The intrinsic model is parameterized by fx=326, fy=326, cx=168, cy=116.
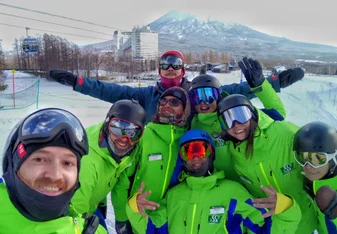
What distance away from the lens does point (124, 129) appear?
3.15 meters

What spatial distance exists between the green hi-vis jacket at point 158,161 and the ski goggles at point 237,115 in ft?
2.05

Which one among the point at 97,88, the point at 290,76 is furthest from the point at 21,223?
the point at 290,76

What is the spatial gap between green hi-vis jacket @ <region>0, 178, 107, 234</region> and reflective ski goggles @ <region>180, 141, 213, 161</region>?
165 cm

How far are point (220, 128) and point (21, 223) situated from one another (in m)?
2.55

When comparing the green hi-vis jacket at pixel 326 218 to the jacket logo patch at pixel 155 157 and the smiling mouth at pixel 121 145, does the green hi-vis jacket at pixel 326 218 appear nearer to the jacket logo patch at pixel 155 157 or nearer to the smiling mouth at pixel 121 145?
the jacket logo patch at pixel 155 157

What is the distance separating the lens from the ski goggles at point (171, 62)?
4.85 metres

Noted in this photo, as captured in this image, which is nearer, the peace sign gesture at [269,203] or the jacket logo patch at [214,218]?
the peace sign gesture at [269,203]

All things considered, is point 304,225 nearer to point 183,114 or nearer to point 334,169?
point 334,169

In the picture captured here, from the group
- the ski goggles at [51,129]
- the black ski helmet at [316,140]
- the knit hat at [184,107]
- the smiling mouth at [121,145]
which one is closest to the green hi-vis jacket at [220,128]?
the knit hat at [184,107]

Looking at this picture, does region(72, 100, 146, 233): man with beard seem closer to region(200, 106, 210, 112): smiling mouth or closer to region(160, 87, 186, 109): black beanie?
region(160, 87, 186, 109): black beanie

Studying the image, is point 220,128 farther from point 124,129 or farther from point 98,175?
point 98,175

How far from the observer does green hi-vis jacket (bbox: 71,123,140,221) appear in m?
2.85

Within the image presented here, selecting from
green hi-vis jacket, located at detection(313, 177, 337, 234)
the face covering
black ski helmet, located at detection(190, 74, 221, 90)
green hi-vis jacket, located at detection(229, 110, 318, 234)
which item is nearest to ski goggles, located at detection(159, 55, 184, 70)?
black ski helmet, located at detection(190, 74, 221, 90)

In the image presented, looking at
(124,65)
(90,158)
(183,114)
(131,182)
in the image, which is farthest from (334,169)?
(124,65)
